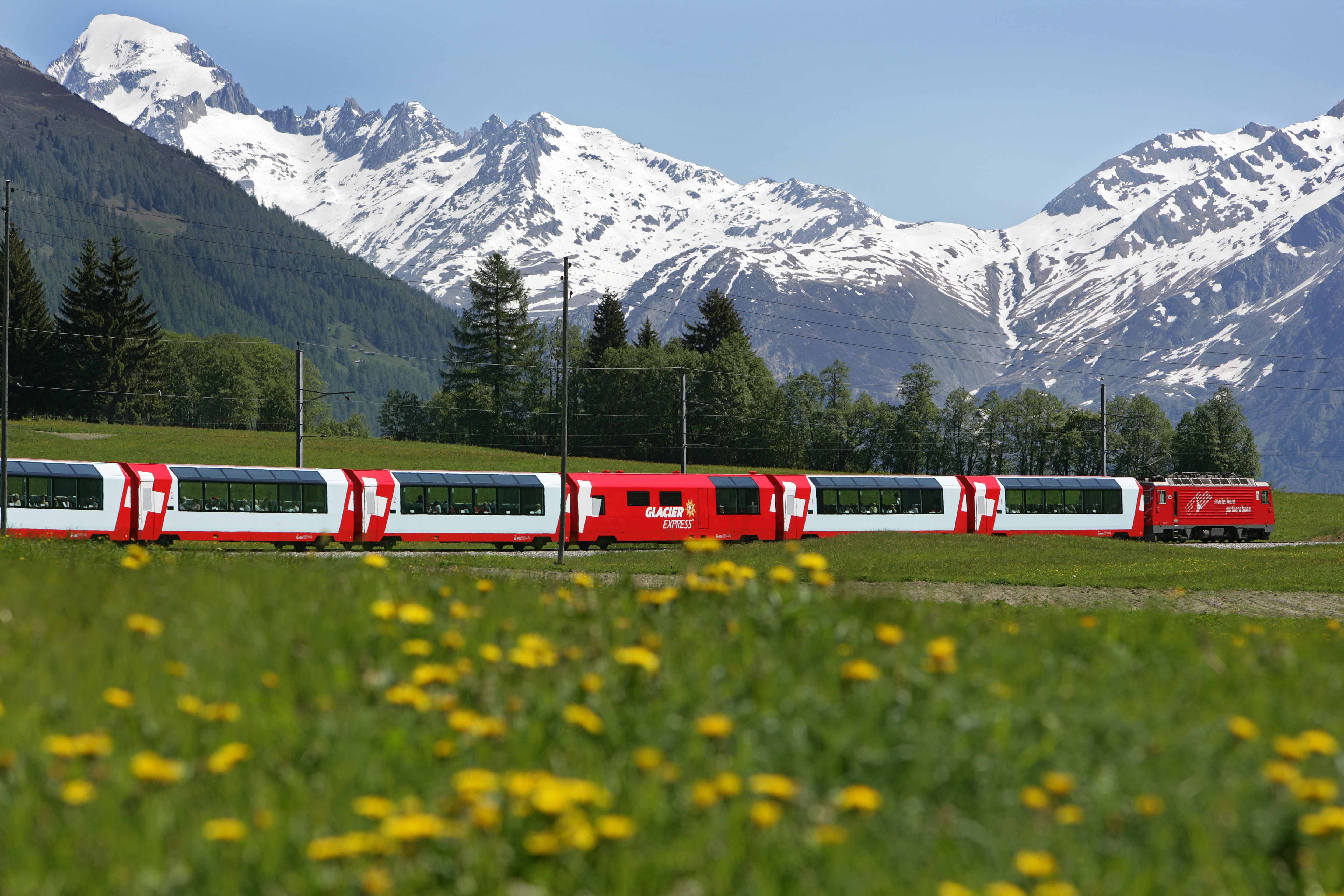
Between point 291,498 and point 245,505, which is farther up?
point 291,498

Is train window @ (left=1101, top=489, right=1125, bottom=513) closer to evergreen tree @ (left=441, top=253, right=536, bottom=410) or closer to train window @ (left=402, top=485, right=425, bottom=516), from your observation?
train window @ (left=402, top=485, right=425, bottom=516)

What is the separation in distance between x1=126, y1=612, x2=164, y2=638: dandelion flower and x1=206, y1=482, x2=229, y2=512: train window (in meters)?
40.0

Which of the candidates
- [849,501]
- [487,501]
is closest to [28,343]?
[487,501]

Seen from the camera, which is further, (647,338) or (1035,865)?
(647,338)

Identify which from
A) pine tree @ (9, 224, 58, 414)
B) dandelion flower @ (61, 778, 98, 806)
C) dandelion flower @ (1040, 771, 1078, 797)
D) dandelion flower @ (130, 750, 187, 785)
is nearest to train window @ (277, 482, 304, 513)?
dandelion flower @ (61, 778, 98, 806)

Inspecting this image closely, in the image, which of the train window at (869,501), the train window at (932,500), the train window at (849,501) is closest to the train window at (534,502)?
the train window at (849,501)

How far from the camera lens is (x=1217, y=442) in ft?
440

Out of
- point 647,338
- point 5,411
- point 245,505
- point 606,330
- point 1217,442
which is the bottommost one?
point 245,505

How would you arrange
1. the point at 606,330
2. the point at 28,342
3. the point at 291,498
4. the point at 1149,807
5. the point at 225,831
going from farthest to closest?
the point at 606,330 < the point at 28,342 < the point at 291,498 < the point at 1149,807 < the point at 225,831

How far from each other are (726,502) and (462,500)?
13162mm

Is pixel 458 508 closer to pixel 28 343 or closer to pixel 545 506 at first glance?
pixel 545 506

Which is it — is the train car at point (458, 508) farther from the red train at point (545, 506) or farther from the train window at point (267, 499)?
the train window at point (267, 499)

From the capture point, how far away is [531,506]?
49844mm

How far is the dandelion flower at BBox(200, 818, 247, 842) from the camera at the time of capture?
12.8ft
